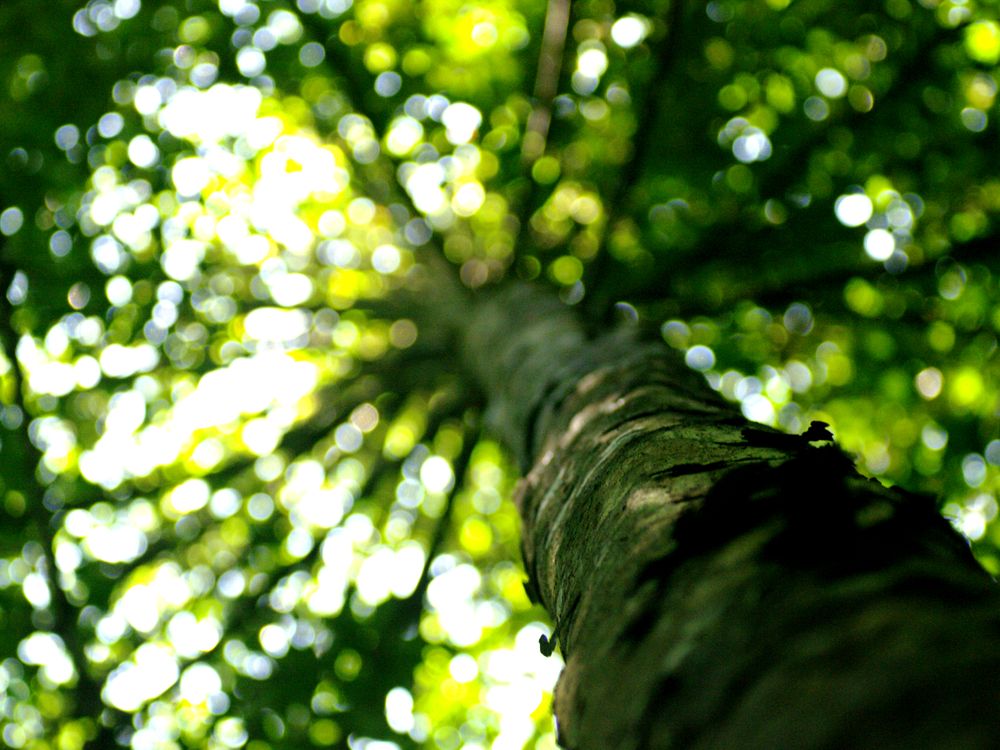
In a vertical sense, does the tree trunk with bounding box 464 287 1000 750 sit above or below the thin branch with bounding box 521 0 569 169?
above

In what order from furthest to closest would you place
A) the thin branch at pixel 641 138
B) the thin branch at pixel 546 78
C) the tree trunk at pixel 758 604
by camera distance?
the thin branch at pixel 546 78 → the thin branch at pixel 641 138 → the tree trunk at pixel 758 604

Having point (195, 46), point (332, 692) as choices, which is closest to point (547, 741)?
point (332, 692)

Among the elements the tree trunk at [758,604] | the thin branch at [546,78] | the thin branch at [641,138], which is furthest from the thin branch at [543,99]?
the tree trunk at [758,604]

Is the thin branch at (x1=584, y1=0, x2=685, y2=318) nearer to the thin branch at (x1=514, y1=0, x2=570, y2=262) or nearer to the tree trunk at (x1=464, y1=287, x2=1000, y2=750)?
the thin branch at (x1=514, y1=0, x2=570, y2=262)

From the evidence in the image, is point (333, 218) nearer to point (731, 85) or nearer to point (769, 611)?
point (731, 85)

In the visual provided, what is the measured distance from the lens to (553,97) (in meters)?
3.77

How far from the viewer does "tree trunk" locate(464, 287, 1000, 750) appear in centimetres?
52

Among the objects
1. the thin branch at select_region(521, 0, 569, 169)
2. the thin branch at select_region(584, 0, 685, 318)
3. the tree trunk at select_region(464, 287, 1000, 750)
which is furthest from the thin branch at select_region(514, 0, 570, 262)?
the tree trunk at select_region(464, 287, 1000, 750)

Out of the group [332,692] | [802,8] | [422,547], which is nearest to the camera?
[332,692]

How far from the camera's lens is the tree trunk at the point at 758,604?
516 mm

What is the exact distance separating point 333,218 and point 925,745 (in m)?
5.15

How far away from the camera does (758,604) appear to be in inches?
26.6

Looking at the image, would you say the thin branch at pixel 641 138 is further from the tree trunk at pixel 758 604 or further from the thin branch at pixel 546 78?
the tree trunk at pixel 758 604

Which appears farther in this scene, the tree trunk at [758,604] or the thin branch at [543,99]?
the thin branch at [543,99]
